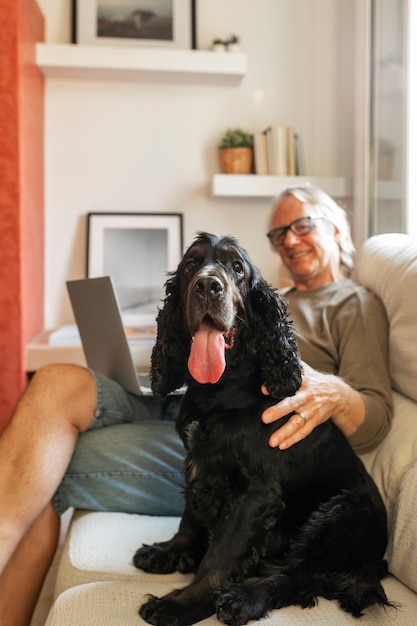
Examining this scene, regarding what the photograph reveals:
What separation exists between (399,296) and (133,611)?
959 mm

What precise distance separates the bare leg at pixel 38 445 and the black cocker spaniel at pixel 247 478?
30 cm

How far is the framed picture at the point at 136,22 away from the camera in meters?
3.11

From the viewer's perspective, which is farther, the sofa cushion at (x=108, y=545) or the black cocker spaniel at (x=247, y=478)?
the sofa cushion at (x=108, y=545)

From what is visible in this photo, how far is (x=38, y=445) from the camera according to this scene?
1.58 m

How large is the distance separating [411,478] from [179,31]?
252 centimetres

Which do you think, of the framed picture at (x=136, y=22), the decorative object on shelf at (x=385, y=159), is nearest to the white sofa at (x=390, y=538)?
the decorative object on shelf at (x=385, y=159)

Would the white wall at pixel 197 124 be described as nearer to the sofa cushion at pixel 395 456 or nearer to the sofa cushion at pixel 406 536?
the sofa cushion at pixel 395 456

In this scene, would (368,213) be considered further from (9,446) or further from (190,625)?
(190,625)

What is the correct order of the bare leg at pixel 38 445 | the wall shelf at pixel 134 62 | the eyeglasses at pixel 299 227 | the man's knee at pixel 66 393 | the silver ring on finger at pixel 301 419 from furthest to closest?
1. the wall shelf at pixel 134 62
2. the eyeglasses at pixel 299 227
3. the man's knee at pixel 66 393
4. the bare leg at pixel 38 445
5. the silver ring on finger at pixel 301 419

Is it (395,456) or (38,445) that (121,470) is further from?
(395,456)

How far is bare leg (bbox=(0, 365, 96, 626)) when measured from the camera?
1502 millimetres

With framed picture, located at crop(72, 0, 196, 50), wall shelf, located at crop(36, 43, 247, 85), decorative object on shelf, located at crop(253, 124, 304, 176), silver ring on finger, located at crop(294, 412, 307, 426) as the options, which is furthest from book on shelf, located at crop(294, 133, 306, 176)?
silver ring on finger, located at crop(294, 412, 307, 426)

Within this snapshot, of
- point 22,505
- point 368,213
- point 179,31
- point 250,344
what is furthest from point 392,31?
point 22,505

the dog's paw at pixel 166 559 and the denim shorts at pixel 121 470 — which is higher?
the denim shorts at pixel 121 470
